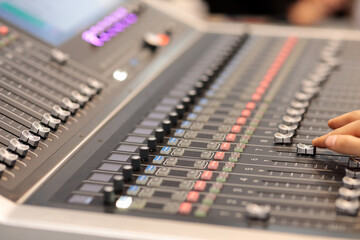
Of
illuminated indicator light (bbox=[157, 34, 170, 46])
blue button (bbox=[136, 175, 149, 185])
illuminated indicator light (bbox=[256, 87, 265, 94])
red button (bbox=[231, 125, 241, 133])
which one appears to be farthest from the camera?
illuminated indicator light (bbox=[157, 34, 170, 46])

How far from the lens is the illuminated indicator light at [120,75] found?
154cm

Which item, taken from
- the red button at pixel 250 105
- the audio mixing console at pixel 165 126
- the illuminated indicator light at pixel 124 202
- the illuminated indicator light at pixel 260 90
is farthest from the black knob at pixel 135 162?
the illuminated indicator light at pixel 260 90

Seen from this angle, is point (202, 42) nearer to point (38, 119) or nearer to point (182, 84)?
point (182, 84)

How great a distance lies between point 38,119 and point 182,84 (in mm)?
483

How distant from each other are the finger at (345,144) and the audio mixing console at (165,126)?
2 centimetres

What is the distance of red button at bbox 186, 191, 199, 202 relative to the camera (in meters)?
0.98

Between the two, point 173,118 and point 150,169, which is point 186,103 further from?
point 150,169

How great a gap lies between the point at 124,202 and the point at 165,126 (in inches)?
12.4

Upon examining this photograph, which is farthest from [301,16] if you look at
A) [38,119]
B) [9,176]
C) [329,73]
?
[9,176]

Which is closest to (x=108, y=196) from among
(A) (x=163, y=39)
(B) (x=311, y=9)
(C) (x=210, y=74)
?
(C) (x=210, y=74)

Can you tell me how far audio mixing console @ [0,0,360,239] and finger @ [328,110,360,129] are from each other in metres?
0.04

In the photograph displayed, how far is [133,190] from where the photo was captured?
102cm

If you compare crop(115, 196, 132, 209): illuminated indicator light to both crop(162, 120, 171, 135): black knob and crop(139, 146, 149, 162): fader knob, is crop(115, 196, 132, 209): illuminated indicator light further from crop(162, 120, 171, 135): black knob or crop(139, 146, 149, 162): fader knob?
crop(162, 120, 171, 135): black knob

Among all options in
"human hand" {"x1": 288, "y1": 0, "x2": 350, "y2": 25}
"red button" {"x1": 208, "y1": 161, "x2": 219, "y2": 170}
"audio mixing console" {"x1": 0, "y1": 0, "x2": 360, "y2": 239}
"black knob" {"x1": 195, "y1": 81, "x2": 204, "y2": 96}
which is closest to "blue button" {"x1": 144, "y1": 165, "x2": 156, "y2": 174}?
"audio mixing console" {"x1": 0, "y1": 0, "x2": 360, "y2": 239}
